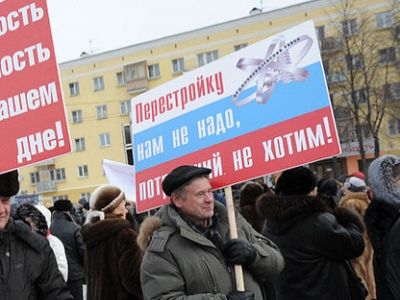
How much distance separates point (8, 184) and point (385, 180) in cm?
218

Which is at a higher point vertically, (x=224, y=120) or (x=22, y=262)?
(x=224, y=120)

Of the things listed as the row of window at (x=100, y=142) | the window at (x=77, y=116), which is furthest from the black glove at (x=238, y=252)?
the window at (x=77, y=116)

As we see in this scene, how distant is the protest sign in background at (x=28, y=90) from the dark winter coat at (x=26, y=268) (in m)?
0.38

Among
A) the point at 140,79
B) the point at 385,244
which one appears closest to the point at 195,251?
the point at 385,244

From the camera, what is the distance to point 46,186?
5172 centimetres

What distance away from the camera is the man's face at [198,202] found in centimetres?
314

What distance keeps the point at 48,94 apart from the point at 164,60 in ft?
145

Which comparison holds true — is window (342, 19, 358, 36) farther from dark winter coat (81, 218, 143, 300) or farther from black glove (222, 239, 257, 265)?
black glove (222, 239, 257, 265)

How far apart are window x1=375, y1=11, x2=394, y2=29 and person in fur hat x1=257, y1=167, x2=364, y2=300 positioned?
121 ft

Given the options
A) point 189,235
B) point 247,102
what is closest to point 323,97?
point 247,102

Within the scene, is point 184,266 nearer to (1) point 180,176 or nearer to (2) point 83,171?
(1) point 180,176

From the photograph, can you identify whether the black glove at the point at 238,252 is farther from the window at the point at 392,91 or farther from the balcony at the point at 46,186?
the balcony at the point at 46,186

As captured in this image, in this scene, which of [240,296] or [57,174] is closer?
[240,296]

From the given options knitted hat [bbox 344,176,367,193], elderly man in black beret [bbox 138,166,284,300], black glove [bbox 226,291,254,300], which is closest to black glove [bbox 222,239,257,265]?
elderly man in black beret [bbox 138,166,284,300]
